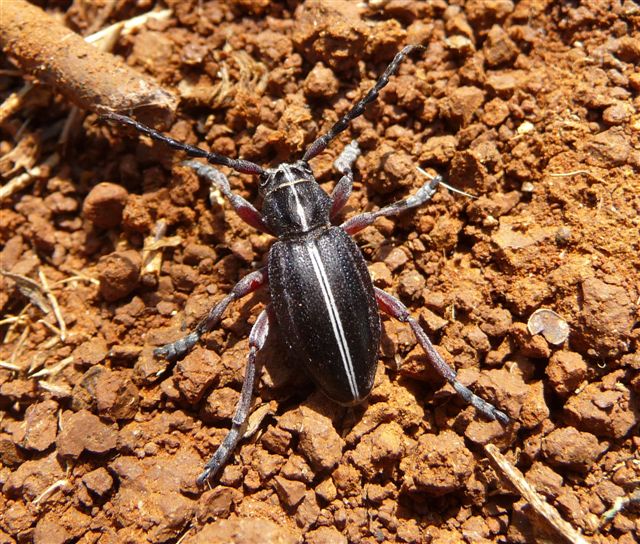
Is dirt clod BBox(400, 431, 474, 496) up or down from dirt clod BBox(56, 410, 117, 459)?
up

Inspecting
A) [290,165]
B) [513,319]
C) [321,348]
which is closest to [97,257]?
[290,165]

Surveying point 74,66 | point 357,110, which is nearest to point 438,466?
point 357,110

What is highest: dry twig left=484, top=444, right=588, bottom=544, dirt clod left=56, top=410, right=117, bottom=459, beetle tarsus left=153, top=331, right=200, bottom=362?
beetle tarsus left=153, top=331, right=200, bottom=362

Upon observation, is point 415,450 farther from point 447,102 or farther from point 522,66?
point 522,66

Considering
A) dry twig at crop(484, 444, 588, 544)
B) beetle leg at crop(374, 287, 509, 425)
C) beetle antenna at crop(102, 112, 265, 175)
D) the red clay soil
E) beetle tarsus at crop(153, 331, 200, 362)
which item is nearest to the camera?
dry twig at crop(484, 444, 588, 544)

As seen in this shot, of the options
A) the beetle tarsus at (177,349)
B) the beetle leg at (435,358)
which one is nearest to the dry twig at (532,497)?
the beetle leg at (435,358)

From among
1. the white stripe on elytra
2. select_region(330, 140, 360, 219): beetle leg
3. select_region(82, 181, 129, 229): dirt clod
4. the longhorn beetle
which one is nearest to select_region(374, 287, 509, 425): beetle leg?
the longhorn beetle

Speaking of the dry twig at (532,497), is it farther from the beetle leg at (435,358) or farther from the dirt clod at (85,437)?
the dirt clod at (85,437)

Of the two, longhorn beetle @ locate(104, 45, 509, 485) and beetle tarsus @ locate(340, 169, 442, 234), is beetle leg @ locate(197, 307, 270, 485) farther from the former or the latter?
beetle tarsus @ locate(340, 169, 442, 234)
